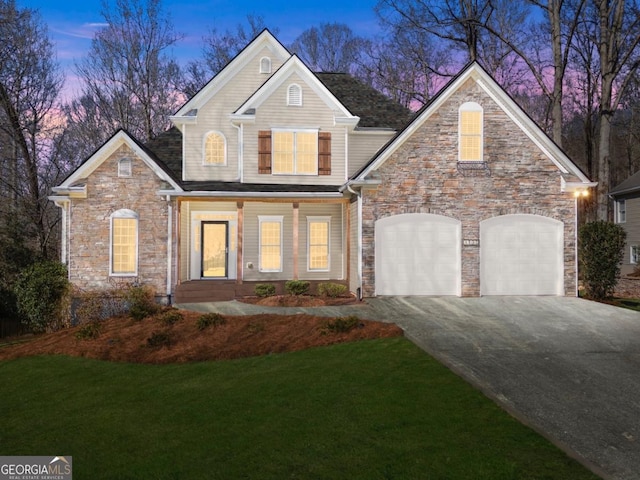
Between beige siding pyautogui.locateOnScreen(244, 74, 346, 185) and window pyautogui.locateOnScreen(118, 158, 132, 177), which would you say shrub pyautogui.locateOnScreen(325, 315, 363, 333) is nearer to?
beige siding pyautogui.locateOnScreen(244, 74, 346, 185)

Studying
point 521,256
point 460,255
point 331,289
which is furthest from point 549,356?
point 331,289

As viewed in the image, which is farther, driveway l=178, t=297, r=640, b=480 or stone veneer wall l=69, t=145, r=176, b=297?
stone veneer wall l=69, t=145, r=176, b=297

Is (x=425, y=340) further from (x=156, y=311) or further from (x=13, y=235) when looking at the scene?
(x=13, y=235)

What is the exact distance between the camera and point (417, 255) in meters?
15.6

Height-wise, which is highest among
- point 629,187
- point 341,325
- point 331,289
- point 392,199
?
point 629,187

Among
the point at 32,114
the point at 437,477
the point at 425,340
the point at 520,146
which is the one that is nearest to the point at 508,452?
the point at 437,477

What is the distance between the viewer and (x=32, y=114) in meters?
24.7

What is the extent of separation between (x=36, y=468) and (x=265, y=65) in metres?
16.6

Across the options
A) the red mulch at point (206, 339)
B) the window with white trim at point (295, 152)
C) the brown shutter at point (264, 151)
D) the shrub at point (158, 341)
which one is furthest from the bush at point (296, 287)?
the shrub at point (158, 341)

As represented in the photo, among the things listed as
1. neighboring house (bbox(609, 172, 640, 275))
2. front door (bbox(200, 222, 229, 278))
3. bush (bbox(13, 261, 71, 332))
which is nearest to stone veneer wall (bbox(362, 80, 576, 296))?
front door (bbox(200, 222, 229, 278))

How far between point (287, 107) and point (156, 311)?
848 cm

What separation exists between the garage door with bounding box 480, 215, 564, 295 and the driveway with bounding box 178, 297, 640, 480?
709 millimetres

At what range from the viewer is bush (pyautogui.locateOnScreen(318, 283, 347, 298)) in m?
15.9

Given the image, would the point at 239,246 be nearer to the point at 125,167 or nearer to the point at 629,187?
the point at 125,167
